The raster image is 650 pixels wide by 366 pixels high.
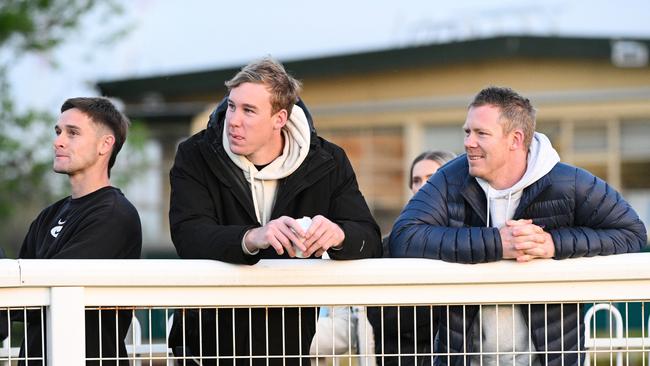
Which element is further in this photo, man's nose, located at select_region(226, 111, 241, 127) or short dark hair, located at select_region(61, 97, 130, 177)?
short dark hair, located at select_region(61, 97, 130, 177)

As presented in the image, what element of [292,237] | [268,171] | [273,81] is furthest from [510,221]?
[273,81]

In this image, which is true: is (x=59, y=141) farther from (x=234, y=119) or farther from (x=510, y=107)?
(x=510, y=107)

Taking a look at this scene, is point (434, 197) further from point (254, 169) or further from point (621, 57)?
point (621, 57)

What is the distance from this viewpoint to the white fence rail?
3861 millimetres

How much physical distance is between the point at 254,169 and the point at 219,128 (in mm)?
218

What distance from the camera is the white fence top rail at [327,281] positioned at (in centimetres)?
387

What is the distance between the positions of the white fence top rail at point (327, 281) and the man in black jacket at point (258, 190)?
14 cm

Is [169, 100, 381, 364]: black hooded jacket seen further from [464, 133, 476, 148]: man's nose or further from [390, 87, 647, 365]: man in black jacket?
[464, 133, 476, 148]: man's nose

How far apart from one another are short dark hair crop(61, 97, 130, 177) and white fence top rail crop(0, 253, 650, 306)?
129 cm

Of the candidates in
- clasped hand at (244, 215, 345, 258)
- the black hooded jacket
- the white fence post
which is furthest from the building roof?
the white fence post

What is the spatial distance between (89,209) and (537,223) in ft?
5.59

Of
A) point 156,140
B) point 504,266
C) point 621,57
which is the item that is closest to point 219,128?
point 504,266

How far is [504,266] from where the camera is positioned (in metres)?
4.04

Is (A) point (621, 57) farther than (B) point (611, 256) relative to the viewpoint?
Yes
